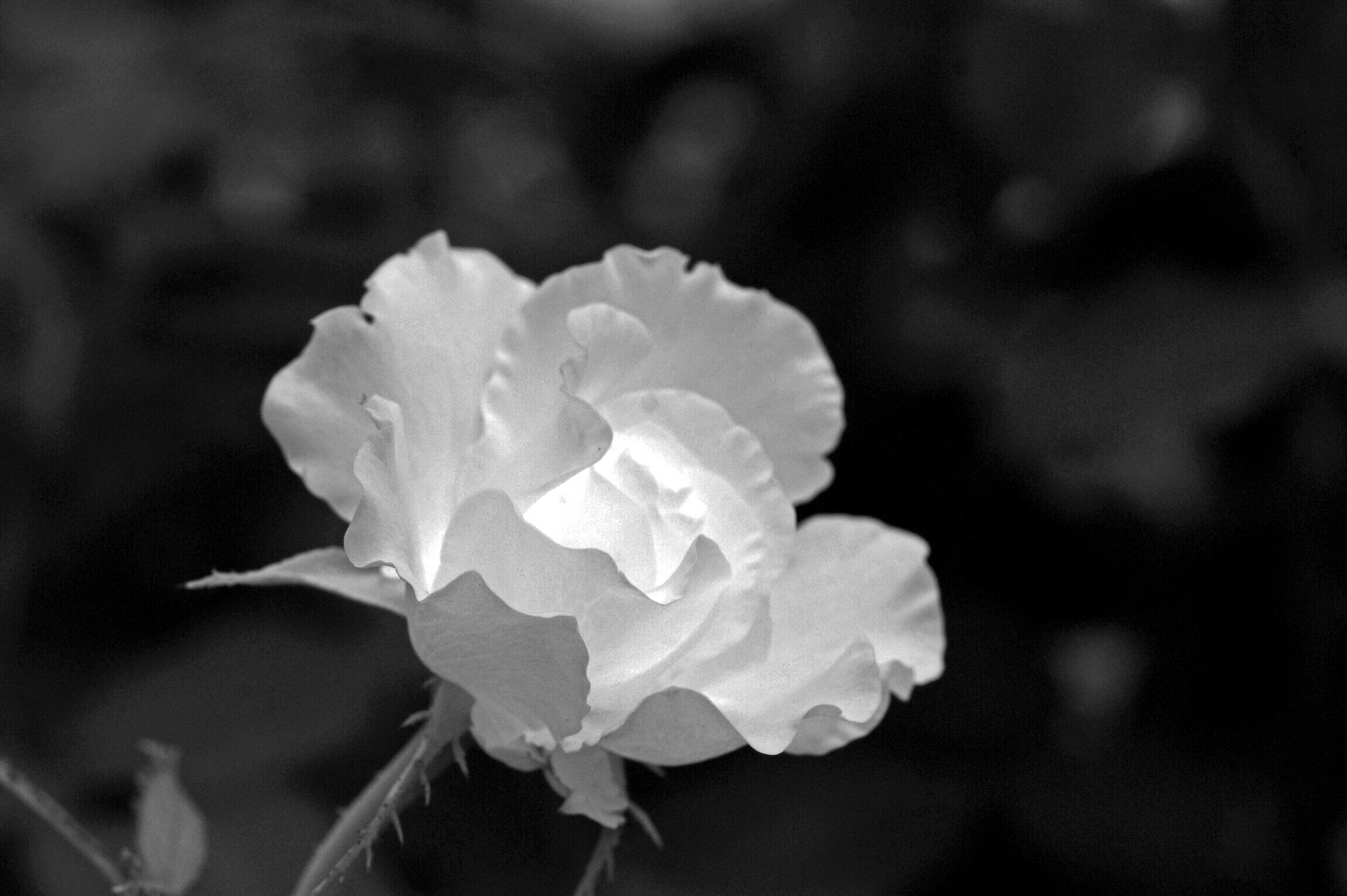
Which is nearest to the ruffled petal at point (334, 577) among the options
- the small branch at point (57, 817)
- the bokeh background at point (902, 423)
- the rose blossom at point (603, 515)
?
the rose blossom at point (603, 515)

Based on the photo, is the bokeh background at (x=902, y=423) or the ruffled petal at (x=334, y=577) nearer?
the ruffled petal at (x=334, y=577)

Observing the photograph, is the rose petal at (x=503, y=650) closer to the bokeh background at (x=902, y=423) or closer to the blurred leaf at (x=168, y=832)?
the blurred leaf at (x=168, y=832)

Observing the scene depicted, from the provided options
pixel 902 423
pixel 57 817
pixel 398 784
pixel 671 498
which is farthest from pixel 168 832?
pixel 902 423

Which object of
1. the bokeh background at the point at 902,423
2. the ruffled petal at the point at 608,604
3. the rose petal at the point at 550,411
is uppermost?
the rose petal at the point at 550,411

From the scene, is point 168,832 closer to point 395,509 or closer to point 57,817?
point 57,817

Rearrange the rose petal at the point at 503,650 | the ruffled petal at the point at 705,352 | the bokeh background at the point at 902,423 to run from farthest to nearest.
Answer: the bokeh background at the point at 902,423, the ruffled petal at the point at 705,352, the rose petal at the point at 503,650

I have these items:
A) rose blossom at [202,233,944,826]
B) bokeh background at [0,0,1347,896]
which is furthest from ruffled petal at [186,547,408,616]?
bokeh background at [0,0,1347,896]

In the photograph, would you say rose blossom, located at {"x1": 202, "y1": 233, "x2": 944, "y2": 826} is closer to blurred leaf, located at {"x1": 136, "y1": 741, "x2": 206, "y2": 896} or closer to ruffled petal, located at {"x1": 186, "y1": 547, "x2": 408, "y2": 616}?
ruffled petal, located at {"x1": 186, "y1": 547, "x2": 408, "y2": 616}

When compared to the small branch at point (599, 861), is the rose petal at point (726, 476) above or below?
above
